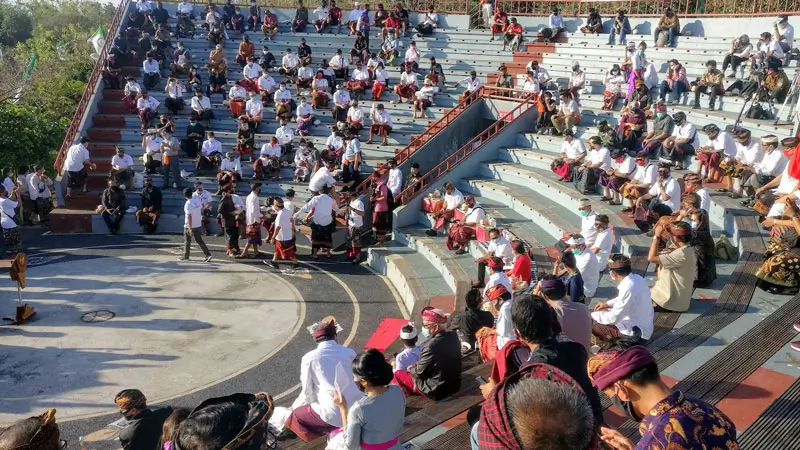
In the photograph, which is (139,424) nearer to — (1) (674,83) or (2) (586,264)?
(2) (586,264)

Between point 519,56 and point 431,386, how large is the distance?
19.4 meters

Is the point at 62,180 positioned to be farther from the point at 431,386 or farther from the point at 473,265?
the point at 431,386

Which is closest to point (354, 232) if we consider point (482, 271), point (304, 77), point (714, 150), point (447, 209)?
point (447, 209)

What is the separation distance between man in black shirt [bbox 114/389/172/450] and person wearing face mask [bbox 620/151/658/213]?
9.99 metres

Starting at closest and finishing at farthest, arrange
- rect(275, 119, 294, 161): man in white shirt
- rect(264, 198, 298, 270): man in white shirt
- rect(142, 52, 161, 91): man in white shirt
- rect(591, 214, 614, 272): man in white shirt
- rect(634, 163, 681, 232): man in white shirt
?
rect(591, 214, 614, 272): man in white shirt < rect(634, 163, 681, 232): man in white shirt < rect(264, 198, 298, 270): man in white shirt < rect(275, 119, 294, 161): man in white shirt < rect(142, 52, 161, 91): man in white shirt

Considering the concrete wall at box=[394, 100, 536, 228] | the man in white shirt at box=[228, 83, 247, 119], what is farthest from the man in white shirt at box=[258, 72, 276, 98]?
the concrete wall at box=[394, 100, 536, 228]

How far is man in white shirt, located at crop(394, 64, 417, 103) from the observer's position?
72.2 ft

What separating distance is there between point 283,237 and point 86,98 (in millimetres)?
11732

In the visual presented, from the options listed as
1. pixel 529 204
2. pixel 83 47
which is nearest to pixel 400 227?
pixel 529 204

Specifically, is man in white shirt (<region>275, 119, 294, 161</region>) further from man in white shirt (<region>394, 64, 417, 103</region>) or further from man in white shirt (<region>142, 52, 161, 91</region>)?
man in white shirt (<region>142, 52, 161, 91</region>)

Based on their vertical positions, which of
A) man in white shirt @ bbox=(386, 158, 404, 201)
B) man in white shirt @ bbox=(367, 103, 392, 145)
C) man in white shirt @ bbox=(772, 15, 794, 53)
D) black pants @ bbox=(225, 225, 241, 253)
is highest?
man in white shirt @ bbox=(772, 15, 794, 53)

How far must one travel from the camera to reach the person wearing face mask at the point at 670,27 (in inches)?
780

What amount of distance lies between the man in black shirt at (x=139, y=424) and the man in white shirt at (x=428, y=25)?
2257 cm

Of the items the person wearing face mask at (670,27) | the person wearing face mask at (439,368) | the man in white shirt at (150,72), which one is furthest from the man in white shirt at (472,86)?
the person wearing face mask at (439,368)
